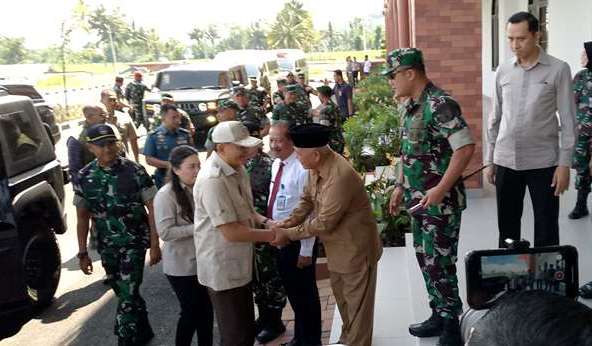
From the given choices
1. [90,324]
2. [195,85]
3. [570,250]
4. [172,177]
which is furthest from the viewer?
[195,85]

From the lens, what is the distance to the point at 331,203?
305 centimetres

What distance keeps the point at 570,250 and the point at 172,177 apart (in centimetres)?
270

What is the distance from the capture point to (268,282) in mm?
4301

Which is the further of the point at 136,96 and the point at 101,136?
the point at 136,96

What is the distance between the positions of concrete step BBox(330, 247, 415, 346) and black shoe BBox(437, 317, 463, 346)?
0.63 metres

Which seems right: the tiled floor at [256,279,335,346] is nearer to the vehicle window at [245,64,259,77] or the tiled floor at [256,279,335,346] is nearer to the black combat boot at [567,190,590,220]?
the black combat boot at [567,190,590,220]

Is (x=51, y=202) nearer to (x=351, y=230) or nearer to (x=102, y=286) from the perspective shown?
(x=102, y=286)

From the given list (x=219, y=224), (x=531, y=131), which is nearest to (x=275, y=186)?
(x=219, y=224)

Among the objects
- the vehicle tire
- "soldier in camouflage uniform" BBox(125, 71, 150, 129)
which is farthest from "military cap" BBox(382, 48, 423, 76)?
"soldier in camouflage uniform" BBox(125, 71, 150, 129)

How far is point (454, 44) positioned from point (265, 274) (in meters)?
3.10

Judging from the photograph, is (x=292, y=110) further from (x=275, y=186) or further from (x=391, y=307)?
(x=391, y=307)

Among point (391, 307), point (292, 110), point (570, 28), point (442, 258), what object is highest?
point (570, 28)

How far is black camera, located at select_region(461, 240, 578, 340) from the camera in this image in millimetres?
1308

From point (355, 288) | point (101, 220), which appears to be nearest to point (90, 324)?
point (101, 220)
